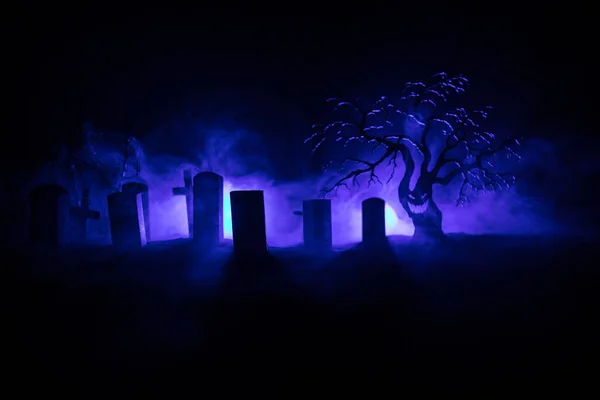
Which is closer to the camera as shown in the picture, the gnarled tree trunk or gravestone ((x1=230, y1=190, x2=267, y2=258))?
gravestone ((x1=230, y1=190, x2=267, y2=258))

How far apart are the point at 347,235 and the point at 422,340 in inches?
337

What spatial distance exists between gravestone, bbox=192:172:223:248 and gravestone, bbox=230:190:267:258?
1066mm

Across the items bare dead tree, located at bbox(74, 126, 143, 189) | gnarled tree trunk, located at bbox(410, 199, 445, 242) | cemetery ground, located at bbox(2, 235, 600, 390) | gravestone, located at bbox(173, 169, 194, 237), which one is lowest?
cemetery ground, located at bbox(2, 235, 600, 390)

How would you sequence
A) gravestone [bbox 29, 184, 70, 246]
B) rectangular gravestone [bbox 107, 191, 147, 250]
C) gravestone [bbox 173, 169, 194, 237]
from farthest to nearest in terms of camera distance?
gravestone [bbox 173, 169, 194, 237] < gravestone [bbox 29, 184, 70, 246] < rectangular gravestone [bbox 107, 191, 147, 250]

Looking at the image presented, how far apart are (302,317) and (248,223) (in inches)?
114

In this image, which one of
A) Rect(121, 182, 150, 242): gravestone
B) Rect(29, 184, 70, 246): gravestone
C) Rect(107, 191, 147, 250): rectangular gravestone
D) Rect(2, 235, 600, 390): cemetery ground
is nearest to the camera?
Rect(2, 235, 600, 390): cemetery ground

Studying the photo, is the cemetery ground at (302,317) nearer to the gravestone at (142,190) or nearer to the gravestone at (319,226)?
the gravestone at (319,226)

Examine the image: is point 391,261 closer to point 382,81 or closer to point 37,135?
point 382,81

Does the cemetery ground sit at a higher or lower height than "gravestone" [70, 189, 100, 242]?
lower

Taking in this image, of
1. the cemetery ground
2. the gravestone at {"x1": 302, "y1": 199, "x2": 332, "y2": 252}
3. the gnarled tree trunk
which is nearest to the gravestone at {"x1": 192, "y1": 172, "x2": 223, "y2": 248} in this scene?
the cemetery ground

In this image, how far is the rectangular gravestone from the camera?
7.97m

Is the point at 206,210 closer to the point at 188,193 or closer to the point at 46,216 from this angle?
the point at 188,193

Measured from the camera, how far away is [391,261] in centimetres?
686

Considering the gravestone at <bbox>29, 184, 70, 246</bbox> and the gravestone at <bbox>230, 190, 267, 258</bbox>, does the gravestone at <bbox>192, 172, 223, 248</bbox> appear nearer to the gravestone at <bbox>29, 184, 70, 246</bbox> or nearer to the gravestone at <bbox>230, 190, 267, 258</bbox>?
the gravestone at <bbox>230, 190, 267, 258</bbox>
